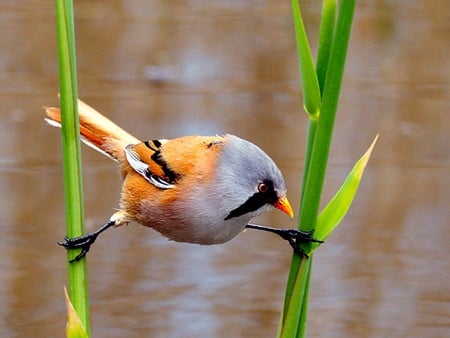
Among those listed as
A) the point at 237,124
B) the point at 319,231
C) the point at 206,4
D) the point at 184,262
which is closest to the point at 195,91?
the point at 237,124

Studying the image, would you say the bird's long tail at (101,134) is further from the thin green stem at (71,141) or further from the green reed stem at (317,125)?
the green reed stem at (317,125)

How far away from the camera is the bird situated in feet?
5.99

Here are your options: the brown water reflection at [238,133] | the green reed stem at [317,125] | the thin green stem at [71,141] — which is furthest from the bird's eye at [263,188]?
the brown water reflection at [238,133]

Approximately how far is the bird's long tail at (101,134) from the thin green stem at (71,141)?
79cm

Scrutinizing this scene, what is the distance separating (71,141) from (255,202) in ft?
1.82

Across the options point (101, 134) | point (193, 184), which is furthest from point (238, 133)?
point (193, 184)

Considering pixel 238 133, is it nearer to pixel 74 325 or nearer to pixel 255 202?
pixel 255 202

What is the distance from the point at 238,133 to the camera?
3.91 meters

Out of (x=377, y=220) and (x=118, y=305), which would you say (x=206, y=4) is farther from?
(x=118, y=305)

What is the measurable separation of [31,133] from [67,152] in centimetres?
260

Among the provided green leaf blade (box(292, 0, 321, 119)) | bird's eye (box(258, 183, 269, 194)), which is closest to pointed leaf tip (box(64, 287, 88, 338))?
green leaf blade (box(292, 0, 321, 119))

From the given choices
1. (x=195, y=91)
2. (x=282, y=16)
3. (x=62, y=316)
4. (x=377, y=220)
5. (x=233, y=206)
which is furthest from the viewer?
(x=282, y=16)

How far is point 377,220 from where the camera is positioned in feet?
12.0

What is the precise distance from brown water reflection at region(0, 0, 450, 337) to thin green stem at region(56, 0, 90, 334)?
1775 millimetres
